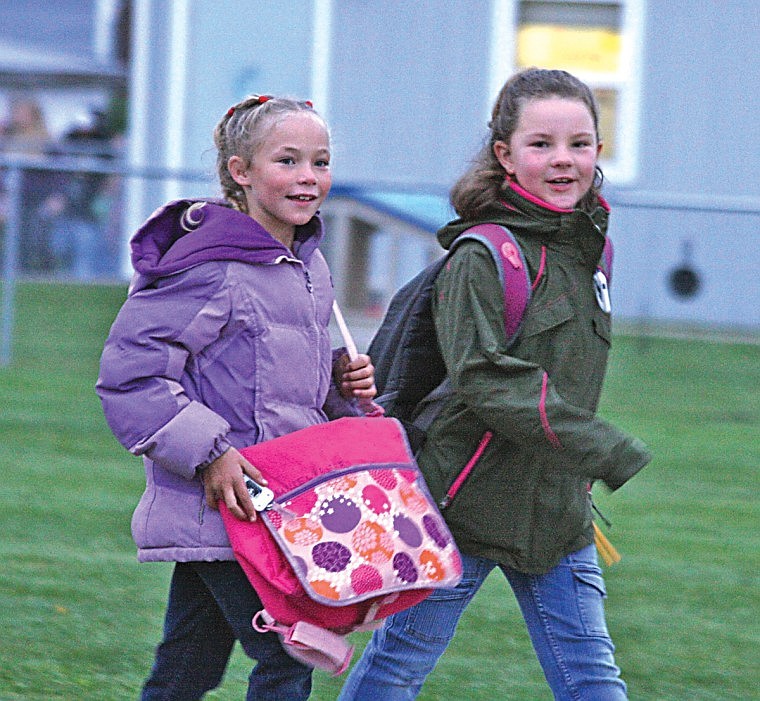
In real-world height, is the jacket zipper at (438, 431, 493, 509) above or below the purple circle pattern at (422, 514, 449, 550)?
above

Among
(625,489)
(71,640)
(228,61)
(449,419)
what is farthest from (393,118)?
(449,419)

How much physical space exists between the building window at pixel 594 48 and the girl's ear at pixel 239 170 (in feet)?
33.6

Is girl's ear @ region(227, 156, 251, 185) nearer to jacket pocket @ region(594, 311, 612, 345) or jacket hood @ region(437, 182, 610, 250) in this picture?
jacket hood @ region(437, 182, 610, 250)

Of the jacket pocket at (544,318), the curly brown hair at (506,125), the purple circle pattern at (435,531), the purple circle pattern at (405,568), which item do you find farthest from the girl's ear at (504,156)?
the purple circle pattern at (405,568)

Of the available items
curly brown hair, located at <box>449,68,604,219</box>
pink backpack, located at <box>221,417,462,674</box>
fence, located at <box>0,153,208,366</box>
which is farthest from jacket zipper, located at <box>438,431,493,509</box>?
fence, located at <box>0,153,208,366</box>

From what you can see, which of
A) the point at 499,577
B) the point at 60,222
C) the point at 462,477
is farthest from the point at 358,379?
the point at 60,222

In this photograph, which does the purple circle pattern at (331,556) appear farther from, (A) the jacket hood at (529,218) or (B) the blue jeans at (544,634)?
(A) the jacket hood at (529,218)

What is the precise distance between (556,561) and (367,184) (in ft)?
23.5

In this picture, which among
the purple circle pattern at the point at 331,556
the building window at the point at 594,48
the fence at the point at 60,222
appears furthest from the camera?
the building window at the point at 594,48

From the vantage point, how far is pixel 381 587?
112 inches

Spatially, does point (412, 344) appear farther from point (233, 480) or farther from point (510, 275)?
point (233, 480)

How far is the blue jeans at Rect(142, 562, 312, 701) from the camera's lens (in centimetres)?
295

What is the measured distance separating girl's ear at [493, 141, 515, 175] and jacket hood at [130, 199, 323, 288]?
535 mm

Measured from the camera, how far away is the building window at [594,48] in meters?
13.0
